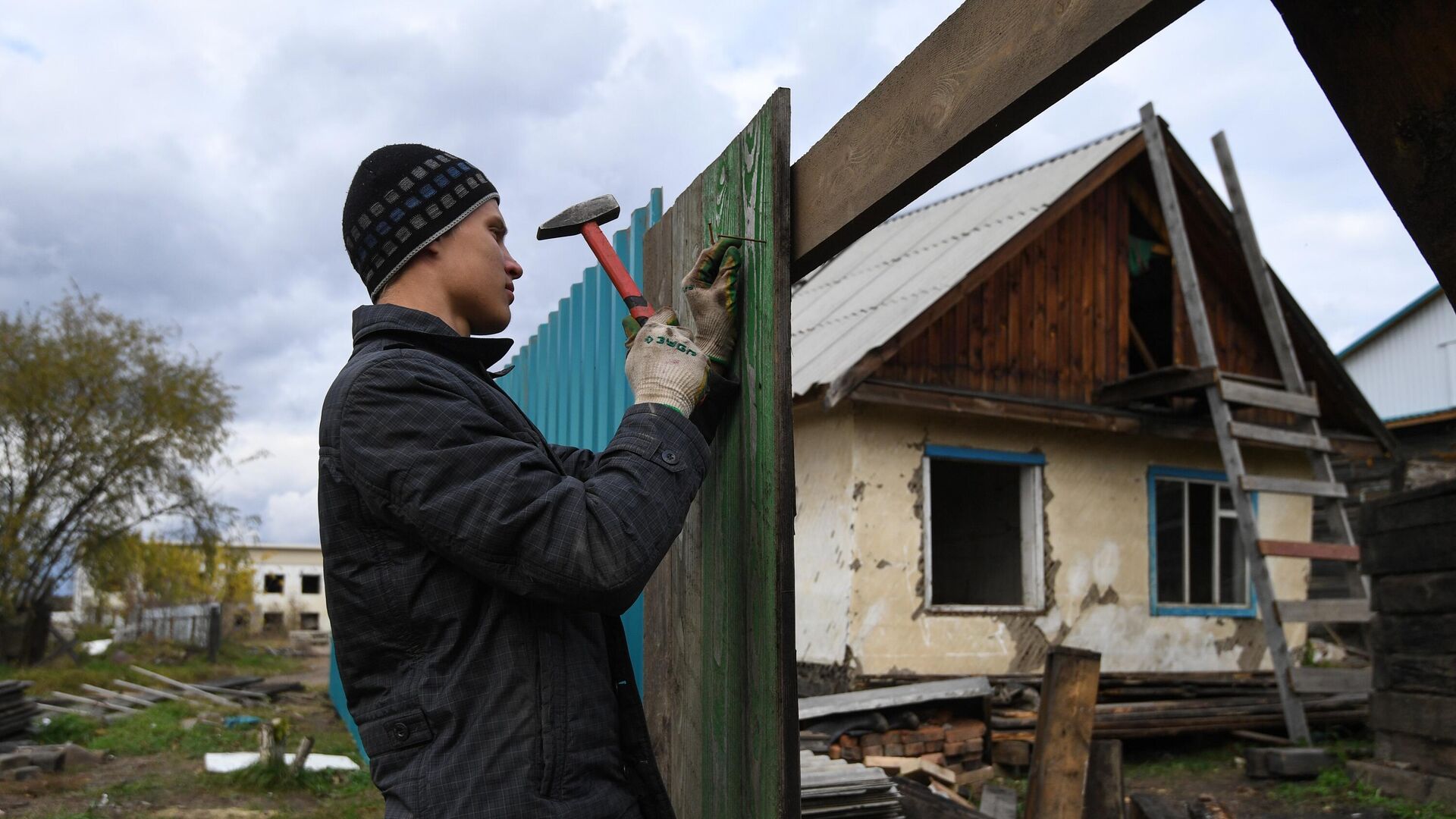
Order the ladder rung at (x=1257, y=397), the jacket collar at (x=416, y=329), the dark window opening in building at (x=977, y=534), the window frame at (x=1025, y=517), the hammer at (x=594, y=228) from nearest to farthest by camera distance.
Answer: the jacket collar at (x=416, y=329) < the hammer at (x=594, y=228) < the ladder rung at (x=1257, y=397) < the window frame at (x=1025, y=517) < the dark window opening in building at (x=977, y=534)

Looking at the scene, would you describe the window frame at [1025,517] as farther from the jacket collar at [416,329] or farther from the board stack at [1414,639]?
the jacket collar at [416,329]

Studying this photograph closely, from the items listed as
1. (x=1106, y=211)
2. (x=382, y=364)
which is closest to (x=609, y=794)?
(x=382, y=364)

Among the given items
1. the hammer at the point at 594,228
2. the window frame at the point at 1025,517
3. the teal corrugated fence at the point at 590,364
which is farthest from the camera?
the window frame at the point at 1025,517

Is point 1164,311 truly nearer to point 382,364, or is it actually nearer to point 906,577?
point 906,577

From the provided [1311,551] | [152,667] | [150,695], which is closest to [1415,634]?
[1311,551]

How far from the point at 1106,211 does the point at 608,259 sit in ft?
Result: 28.6

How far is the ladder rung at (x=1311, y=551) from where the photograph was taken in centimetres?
755

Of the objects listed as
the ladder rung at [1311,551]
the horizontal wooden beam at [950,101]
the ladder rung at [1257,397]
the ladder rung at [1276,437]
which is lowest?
the ladder rung at [1311,551]

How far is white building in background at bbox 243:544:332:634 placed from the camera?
39000 mm

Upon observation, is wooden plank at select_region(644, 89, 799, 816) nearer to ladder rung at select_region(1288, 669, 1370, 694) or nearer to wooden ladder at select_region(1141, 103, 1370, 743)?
wooden ladder at select_region(1141, 103, 1370, 743)

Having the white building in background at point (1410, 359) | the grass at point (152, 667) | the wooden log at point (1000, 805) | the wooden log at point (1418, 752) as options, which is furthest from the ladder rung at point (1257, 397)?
the white building in background at point (1410, 359)

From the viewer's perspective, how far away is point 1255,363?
36.4 ft

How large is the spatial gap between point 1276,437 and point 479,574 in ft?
26.5

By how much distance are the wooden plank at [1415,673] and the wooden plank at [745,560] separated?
505cm
